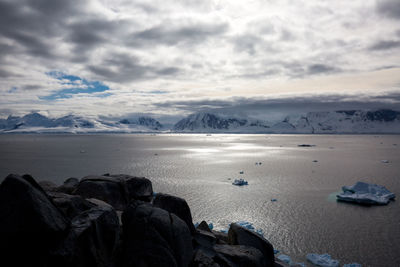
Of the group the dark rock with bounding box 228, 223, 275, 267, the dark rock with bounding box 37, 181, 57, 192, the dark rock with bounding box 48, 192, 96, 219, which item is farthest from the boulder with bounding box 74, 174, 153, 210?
the dark rock with bounding box 228, 223, 275, 267

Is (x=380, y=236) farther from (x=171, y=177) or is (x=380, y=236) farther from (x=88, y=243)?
(x=171, y=177)

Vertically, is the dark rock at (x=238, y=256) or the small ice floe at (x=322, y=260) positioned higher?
the dark rock at (x=238, y=256)

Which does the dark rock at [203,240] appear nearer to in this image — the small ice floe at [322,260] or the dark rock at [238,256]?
the dark rock at [238,256]

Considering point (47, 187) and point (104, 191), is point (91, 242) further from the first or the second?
point (47, 187)

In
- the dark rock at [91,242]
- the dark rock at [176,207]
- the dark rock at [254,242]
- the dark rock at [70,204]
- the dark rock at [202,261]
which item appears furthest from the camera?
the dark rock at [176,207]

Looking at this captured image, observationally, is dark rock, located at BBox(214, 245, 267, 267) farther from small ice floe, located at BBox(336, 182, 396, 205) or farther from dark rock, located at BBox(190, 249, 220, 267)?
small ice floe, located at BBox(336, 182, 396, 205)

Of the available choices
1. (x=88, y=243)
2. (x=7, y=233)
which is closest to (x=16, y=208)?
(x=7, y=233)

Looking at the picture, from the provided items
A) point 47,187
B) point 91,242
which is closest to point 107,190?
point 47,187

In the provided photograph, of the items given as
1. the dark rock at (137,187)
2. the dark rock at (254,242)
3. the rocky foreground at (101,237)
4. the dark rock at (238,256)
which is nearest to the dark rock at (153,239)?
the rocky foreground at (101,237)
